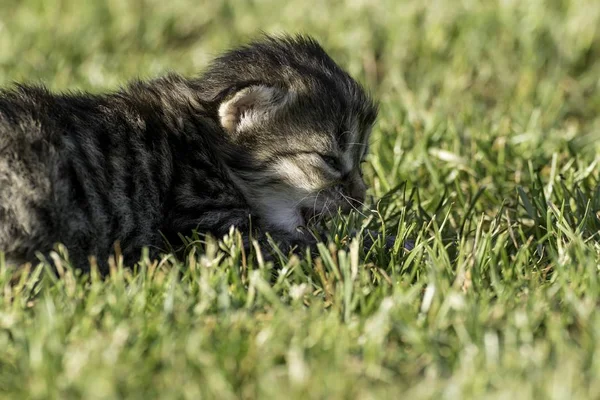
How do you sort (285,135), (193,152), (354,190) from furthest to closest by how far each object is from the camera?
(354,190), (285,135), (193,152)

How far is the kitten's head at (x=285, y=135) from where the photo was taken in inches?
166

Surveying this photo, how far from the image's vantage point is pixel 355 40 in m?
7.33

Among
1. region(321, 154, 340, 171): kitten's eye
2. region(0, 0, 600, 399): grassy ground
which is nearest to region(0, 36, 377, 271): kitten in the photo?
region(321, 154, 340, 171): kitten's eye

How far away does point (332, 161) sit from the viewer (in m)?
4.30

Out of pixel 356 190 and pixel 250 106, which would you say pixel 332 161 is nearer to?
pixel 356 190

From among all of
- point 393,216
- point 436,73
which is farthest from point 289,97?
point 436,73

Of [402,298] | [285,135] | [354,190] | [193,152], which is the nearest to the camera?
[402,298]

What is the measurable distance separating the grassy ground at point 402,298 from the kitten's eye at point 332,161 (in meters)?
0.25

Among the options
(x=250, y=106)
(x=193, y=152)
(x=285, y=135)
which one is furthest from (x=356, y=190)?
(x=193, y=152)

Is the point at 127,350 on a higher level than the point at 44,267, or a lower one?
lower

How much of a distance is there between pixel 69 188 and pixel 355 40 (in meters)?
4.05

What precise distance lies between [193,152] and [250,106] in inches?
13.0

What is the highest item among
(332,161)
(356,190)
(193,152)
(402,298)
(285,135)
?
(193,152)

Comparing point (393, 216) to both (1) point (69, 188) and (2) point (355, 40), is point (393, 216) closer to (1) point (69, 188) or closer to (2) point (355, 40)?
(1) point (69, 188)
